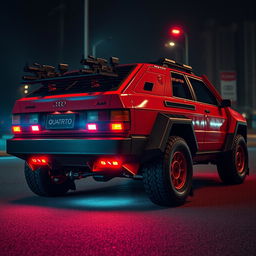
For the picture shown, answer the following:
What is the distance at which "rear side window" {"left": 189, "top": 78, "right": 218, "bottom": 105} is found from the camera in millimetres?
7816

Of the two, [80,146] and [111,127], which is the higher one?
[111,127]

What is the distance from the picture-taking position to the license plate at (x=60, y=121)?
19.3 ft

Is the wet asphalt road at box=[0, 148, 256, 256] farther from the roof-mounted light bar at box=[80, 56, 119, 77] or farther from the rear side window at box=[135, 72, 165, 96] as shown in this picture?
the roof-mounted light bar at box=[80, 56, 119, 77]

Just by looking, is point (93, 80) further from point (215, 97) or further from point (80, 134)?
point (215, 97)

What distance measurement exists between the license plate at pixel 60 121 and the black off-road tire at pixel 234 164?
3617 mm

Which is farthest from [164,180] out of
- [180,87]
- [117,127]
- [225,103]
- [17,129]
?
[225,103]

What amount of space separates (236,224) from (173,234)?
34.0 inches

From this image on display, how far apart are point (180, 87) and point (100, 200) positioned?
2.15 metres

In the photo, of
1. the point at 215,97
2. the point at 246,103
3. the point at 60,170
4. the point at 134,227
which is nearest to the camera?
the point at 134,227

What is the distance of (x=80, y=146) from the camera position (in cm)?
566

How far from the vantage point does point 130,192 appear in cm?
772

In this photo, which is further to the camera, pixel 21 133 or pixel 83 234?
pixel 21 133

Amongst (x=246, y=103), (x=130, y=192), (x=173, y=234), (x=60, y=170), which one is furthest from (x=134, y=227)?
(x=246, y=103)

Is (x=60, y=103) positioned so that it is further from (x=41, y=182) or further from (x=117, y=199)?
(x=117, y=199)
